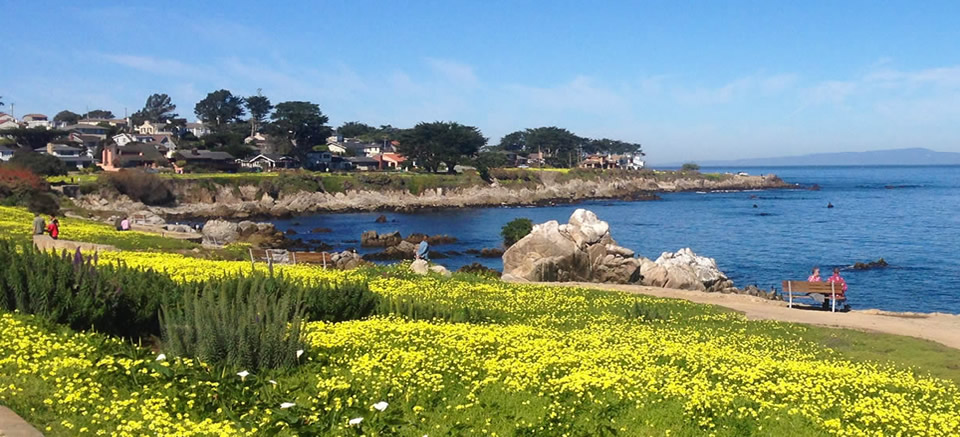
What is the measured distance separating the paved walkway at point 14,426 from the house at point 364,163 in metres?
143

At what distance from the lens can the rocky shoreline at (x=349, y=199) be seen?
92562mm

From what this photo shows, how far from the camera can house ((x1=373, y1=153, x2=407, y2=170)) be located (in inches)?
6362

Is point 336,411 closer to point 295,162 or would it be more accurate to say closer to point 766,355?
point 766,355

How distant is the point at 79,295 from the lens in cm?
1295

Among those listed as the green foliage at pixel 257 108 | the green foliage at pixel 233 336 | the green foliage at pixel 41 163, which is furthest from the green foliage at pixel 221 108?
the green foliage at pixel 233 336

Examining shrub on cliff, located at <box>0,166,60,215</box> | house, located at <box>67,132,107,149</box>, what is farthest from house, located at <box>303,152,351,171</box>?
shrub on cliff, located at <box>0,166,60,215</box>

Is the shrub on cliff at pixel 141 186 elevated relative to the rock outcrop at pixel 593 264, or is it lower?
elevated

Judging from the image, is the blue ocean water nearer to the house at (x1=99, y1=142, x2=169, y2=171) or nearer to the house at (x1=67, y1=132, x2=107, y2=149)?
the house at (x1=99, y1=142, x2=169, y2=171)

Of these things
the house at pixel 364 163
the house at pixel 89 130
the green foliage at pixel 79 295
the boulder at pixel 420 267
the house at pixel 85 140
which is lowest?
the boulder at pixel 420 267

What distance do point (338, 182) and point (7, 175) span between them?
52797mm

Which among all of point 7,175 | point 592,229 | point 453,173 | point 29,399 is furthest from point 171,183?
point 29,399

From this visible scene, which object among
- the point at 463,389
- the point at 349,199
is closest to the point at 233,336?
the point at 463,389

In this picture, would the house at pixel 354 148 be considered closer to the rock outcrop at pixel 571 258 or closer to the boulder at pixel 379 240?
the boulder at pixel 379 240

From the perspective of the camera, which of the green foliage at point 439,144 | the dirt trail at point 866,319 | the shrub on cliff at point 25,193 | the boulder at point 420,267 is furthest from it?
the green foliage at point 439,144
